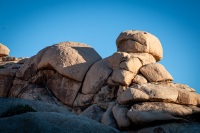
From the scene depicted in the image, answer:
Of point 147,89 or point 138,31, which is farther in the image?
point 138,31

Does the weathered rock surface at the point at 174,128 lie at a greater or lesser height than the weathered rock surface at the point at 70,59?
lesser

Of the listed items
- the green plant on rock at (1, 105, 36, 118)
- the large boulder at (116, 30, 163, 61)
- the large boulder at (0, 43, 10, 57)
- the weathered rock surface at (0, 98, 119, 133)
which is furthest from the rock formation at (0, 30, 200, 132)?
the large boulder at (0, 43, 10, 57)

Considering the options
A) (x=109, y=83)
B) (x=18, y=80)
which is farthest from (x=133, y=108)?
(x=18, y=80)

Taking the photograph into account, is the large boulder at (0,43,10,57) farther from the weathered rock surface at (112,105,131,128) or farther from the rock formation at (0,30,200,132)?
the weathered rock surface at (112,105,131,128)

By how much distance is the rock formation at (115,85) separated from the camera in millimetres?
16484

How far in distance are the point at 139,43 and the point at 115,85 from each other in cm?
590

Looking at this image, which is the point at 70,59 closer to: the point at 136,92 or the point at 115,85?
the point at 115,85

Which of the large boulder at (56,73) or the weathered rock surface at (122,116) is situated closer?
the weathered rock surface at (122,116)

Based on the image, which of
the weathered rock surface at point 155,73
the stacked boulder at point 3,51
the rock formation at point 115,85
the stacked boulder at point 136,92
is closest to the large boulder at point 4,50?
the stacked boulder at point 3,51

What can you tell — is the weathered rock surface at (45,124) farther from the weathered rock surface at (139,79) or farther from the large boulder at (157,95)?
the weathered rock surface at (139,79)

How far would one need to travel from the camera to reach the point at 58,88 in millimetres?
26781

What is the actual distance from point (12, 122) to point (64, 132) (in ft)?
5.37

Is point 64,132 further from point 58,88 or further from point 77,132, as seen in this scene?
point 58,88

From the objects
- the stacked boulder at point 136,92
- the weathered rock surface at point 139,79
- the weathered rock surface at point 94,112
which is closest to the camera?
the stacked boulder at point 136,92
